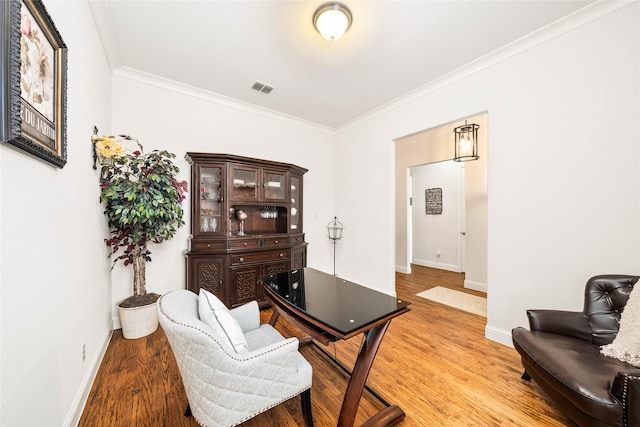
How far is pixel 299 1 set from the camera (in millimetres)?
1877

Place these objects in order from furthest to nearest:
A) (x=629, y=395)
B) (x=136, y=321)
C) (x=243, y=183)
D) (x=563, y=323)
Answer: (x=243, y=183)
(x=136, y=321)
(x=563, y=323)
(x=629, y=395)

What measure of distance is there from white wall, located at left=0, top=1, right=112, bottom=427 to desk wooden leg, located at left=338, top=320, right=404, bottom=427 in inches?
55.3

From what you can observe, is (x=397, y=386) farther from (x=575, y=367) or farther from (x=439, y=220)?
(x=439, y=220)

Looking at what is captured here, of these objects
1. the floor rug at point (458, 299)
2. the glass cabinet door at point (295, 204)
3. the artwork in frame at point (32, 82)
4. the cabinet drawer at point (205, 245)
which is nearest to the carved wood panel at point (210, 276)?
the cabinet drawer at point (205, 245)

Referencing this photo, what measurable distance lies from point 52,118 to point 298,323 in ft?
5.66

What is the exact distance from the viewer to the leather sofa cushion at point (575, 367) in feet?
4.03

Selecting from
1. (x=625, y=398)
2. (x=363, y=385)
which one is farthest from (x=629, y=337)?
(x=363, y=385)

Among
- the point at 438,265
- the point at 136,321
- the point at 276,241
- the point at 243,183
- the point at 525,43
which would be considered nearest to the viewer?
the point at 525,43

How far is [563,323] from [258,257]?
3.01 metres

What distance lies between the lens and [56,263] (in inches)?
50.6

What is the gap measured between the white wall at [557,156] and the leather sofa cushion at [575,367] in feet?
2.25

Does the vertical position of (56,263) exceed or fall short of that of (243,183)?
it falls short

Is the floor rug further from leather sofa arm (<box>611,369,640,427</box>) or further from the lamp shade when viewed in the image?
leather sofa arm (<box>611,369,640,427</box>)

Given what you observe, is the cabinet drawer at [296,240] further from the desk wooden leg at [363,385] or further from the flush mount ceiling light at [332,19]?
the flush mount ceiling light at [332,19]
